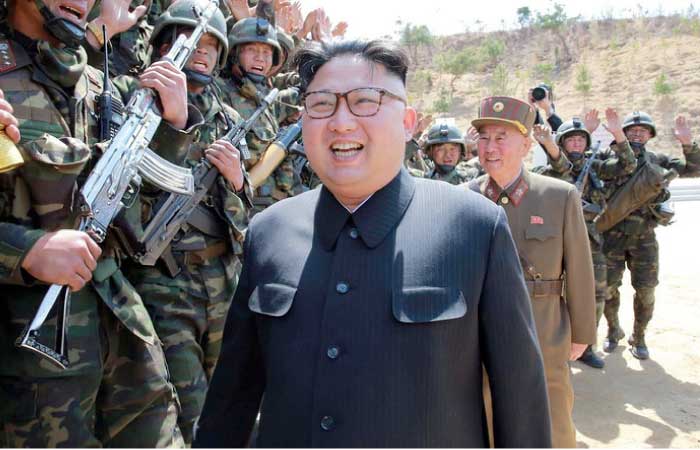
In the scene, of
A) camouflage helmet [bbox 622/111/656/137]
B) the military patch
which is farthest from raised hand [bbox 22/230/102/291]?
camouflage helmet [bbox 622/111/656/137]

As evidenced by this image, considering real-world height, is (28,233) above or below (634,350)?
above

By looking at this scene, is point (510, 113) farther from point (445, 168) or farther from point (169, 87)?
point (445, 168)

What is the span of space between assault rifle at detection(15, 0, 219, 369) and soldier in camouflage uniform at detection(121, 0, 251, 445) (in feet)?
1.37

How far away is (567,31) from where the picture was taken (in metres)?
40.4

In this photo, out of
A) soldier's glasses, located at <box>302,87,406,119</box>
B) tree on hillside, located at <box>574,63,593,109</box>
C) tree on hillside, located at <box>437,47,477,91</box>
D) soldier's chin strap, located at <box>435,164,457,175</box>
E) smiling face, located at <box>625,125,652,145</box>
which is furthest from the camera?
tree on hillside, located at <box>437,47,477,91</box>

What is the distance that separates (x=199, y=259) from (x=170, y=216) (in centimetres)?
33

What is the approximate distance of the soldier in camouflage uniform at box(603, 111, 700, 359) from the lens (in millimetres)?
6602

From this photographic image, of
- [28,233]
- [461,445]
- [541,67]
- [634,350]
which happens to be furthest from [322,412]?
[541,67]

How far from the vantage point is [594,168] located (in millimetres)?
6918

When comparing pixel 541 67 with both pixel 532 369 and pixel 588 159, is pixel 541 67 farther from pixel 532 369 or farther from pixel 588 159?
pixel 532 369

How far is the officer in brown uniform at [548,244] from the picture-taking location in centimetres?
311

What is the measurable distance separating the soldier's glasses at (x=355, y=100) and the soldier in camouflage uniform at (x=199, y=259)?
1799mm

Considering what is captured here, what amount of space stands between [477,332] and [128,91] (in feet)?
7.28

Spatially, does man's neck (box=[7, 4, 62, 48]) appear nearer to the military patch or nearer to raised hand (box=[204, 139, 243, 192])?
the military patch
